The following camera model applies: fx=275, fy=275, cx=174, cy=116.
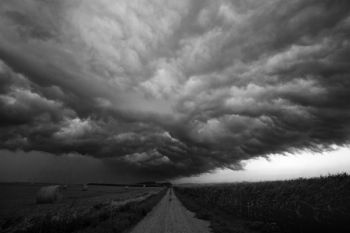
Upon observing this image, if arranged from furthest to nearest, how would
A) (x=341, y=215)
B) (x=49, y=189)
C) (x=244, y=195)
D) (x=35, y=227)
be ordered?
(x=244, y=195) → (x=49, y=189) → (x=341, y=215) → (x=35, y=227)

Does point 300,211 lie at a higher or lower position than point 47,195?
lower

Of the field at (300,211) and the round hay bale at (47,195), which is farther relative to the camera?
the round hay bale at (47,195)

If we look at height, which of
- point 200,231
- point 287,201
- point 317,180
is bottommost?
point 200,231

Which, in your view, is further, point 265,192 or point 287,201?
point 265,192

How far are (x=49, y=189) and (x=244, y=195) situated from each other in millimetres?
36384

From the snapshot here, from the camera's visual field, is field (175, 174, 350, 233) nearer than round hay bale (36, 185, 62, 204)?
Yes

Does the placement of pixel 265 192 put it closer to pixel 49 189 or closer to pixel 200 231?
pixel 200 231

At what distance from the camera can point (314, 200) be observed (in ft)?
108

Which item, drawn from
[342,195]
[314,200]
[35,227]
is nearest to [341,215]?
[342,195]

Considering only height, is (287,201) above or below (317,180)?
below

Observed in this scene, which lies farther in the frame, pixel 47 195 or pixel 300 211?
pixel 47 195

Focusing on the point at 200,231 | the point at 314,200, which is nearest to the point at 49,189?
the point at 200,231

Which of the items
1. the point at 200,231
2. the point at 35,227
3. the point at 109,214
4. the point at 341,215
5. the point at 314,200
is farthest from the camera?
the point at 314,200

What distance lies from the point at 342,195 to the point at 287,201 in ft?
29.1
